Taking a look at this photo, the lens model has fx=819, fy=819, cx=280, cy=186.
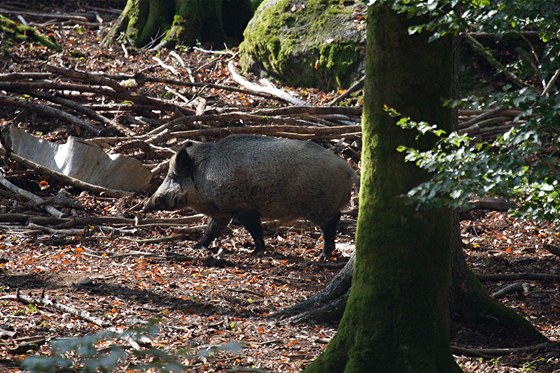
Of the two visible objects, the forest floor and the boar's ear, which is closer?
the forest floor

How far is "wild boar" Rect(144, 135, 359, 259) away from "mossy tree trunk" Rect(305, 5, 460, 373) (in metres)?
4.44

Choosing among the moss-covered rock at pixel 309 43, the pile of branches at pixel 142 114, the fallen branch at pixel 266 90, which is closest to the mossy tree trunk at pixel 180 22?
the moss-covered rock at pixel 309 43

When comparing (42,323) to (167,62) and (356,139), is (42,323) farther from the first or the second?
(167,62)

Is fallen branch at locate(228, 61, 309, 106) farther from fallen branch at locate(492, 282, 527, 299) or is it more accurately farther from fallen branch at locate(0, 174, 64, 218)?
fallen branch at locate(492, 282, 527, 299)

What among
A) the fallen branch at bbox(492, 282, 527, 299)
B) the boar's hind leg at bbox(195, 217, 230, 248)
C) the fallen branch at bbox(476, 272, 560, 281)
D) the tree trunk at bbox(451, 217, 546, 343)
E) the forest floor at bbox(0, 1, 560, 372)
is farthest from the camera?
the boar's hind leg at bbox(195, 217, 230, 248)

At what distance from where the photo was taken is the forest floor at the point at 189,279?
6.00 metres

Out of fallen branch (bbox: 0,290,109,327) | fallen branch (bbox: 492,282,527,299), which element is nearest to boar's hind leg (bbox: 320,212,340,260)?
fallen branch (bbox: 492,282,527,299)

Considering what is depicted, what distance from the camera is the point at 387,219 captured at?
4.90 meters

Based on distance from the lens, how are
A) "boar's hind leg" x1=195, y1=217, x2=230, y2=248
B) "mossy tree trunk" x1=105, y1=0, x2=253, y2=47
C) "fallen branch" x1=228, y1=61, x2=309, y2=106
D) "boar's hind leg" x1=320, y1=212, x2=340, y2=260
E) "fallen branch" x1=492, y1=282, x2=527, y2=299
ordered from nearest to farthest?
"fallen branch" x1=492, y1=282, x2=527, y2=299 < "boar's hind leg" x1=320, y1=212, x2=340, y2=260 < "boar's hind leg" x1=195, y1=217, x2=230, y2=248 < "fallen branch" x1=228, y1=61, x2=309, y2=106 < "mossy tree trunk" x1=105, y1=0, x2=253, y2=47

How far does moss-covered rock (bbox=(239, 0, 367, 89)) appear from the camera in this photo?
14.2m

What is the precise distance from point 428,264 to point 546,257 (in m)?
4.59

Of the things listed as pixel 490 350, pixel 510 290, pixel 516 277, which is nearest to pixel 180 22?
pixel 516 277

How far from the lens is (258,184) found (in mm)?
9812

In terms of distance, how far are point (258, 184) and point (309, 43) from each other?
18.3 ft
